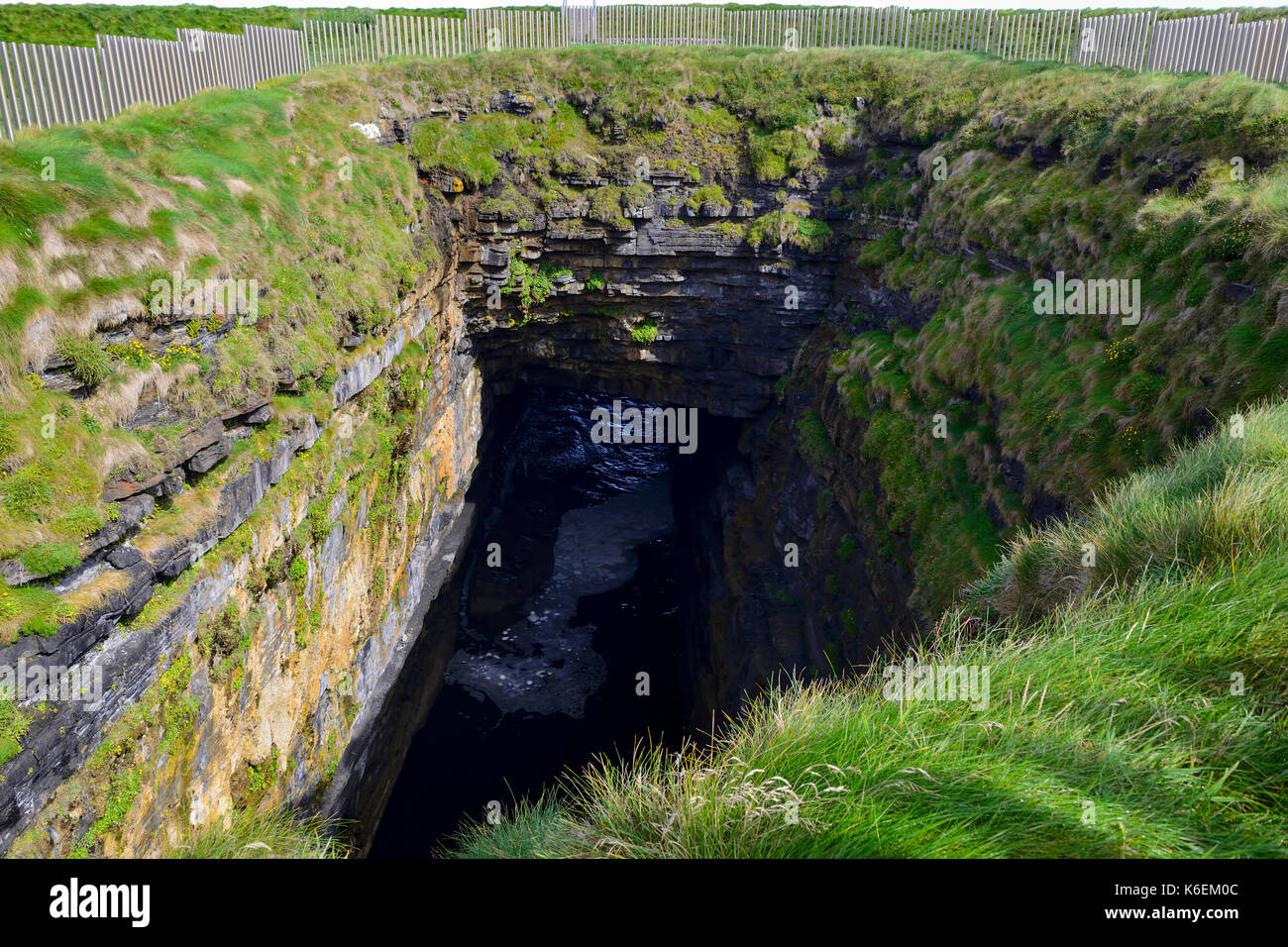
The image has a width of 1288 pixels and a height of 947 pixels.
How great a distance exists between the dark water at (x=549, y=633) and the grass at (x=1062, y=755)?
10.0 meters

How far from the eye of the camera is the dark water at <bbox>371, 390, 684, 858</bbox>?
57.6ft

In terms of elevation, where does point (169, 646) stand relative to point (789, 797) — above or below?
below

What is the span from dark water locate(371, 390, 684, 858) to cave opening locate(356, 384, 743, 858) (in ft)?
0.16

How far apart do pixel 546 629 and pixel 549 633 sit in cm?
18

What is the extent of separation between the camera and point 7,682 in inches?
243

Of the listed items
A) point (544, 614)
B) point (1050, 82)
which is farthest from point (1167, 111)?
point (544, 614)

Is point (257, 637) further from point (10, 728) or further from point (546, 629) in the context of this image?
point (546, 629)

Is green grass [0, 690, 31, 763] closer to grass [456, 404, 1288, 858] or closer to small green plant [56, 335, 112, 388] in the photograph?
small green plant [56, 335, 112, 388]

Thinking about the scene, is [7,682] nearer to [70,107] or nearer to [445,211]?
[70,107]

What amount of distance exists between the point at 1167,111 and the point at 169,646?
15192 millimetres

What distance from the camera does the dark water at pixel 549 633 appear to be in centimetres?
1755

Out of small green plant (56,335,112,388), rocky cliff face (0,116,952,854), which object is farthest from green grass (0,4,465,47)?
small green plant (56,335,112,388)

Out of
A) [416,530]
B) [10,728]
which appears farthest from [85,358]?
[416,530]

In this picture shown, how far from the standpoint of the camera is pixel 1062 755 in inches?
149
